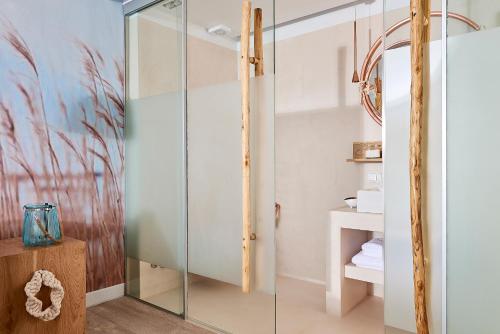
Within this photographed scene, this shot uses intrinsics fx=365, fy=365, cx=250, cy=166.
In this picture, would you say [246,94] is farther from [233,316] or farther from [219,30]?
[233,316]

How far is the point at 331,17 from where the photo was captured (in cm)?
334

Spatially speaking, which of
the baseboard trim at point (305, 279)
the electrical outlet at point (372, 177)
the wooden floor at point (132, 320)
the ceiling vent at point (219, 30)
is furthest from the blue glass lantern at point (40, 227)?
the electrical outlet at point (372, 177)

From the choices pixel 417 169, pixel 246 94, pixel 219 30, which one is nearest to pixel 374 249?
pixel 417 169

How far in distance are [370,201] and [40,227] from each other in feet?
7.23

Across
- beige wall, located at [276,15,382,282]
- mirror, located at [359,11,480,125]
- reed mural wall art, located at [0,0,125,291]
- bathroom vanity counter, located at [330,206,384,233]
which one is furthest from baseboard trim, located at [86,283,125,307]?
mirror, located at [359,11,480,125]

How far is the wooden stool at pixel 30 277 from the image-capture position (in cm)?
198

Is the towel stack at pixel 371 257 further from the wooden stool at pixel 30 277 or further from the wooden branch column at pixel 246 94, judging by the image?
the wooden stool at pixel 30 277

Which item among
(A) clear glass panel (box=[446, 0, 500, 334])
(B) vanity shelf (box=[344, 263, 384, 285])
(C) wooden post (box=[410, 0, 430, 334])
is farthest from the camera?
(B) vanity shelf (box=[344, 263, 384, 285])

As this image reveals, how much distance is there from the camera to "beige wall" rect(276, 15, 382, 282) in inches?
129

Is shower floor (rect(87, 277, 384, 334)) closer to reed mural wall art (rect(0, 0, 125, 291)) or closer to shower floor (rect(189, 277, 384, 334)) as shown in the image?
shower floor (rect(189, 277, 384, 334))

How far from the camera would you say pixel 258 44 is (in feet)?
7.11

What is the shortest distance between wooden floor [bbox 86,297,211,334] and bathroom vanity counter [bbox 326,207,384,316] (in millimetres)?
1003

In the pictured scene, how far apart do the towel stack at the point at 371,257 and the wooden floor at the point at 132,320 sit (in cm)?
121

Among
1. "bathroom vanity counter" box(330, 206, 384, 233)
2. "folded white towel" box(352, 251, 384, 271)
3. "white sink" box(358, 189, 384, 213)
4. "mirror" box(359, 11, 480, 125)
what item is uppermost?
"mirror" box(359, 11, 480, 125)
